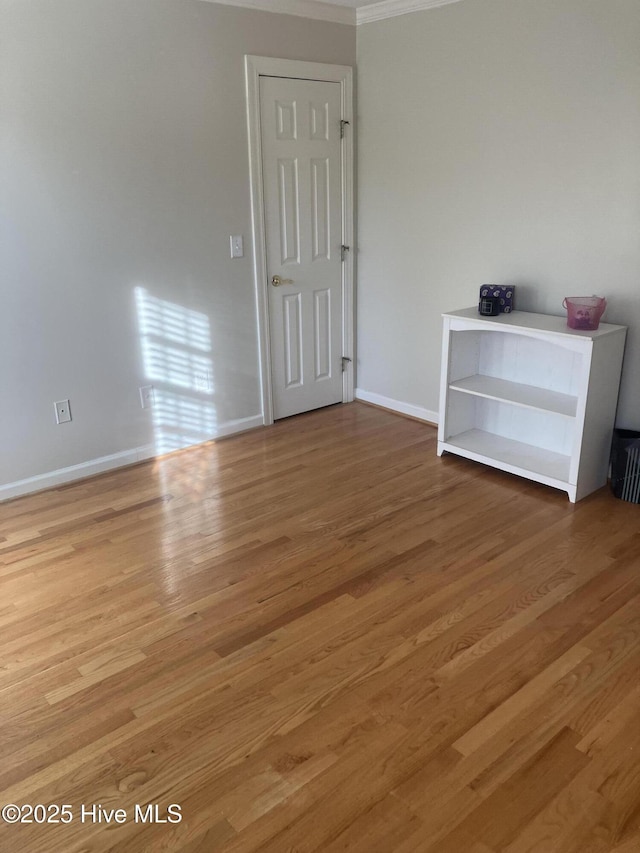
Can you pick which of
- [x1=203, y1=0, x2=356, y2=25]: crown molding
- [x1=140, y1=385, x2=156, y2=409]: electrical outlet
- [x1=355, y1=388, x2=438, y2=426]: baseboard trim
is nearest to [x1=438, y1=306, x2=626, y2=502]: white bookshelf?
[x1=355, y1=388, x2=438, y2=426]: baseboard trim

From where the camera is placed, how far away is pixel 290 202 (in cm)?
431

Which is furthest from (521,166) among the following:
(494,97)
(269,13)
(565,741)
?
(565,741)

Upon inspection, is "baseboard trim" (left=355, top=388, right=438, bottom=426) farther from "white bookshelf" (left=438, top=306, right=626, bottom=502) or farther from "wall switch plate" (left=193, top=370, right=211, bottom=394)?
"wall switch plate" (left=193, top=370, right=211, bottom=394)

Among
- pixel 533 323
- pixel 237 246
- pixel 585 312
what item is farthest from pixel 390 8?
pixel 585 312

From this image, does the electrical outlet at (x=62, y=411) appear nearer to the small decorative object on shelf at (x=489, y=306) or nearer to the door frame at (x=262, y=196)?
the door frame at (x=262, y=196)

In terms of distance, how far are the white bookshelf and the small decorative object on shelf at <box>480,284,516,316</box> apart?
0.17 feet

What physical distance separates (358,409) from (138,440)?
5.28 ft

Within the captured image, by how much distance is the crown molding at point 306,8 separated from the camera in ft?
12.5

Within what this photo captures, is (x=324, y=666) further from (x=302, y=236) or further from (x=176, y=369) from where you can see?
(x=302, y=236)

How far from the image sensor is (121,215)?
11.9ft

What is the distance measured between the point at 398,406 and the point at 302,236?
131cm

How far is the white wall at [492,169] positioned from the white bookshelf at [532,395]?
217mm

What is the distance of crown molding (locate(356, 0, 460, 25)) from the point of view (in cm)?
389

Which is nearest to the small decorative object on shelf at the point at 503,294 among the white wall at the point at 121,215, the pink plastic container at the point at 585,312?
the pink plastic container at the point at 585,312
